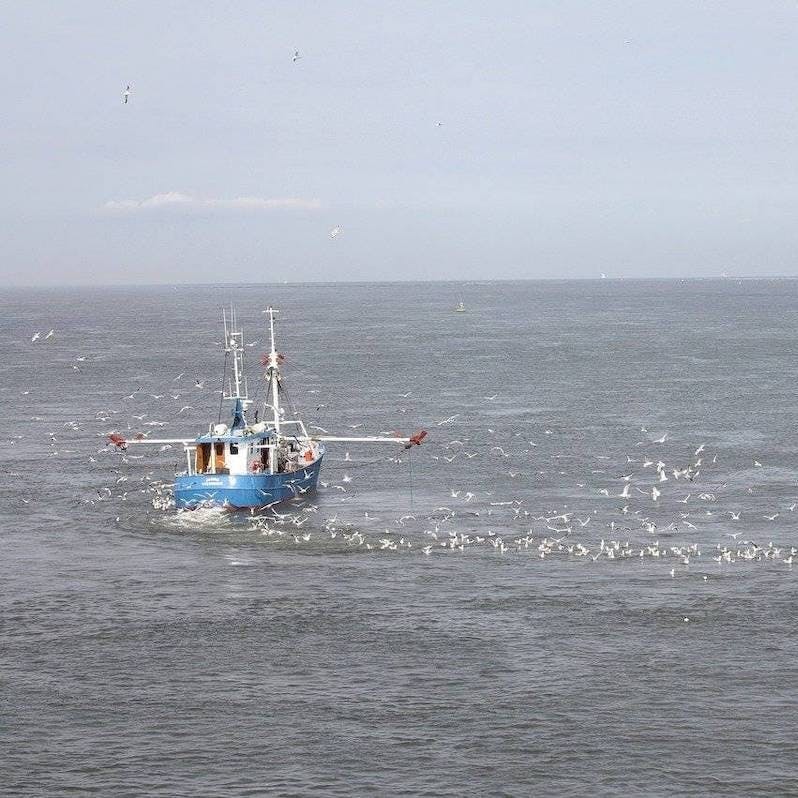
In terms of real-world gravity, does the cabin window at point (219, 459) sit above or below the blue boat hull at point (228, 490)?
above

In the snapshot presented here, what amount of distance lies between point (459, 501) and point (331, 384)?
226 feet

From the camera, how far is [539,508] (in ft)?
252

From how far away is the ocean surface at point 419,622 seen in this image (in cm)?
4141

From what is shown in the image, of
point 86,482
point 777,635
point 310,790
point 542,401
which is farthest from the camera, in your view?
point 542,401

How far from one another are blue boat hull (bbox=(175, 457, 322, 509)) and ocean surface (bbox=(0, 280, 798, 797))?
1.31 m

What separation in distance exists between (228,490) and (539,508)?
17955 mm

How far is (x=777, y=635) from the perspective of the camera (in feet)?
170

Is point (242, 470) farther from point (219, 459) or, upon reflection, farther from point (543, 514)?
point (543, 514)

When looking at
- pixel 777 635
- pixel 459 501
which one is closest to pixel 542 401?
pixel 459 501

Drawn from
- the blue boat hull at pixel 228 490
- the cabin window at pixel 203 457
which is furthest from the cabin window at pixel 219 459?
the blue boat hull at pixel 228 490

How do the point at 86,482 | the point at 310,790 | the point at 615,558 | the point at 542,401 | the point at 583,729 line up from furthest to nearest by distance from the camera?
the point at 542,401
the point at 86,482
the point at 615,558
the point at 583,729
the point at 310,790

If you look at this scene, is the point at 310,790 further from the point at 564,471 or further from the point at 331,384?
the point at 331,384

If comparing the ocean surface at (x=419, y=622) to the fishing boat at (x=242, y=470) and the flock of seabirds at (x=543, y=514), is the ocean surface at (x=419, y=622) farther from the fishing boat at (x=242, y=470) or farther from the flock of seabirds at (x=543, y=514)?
the fishing boat at (x=242, y=470)

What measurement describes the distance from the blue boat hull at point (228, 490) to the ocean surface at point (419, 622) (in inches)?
51.7
